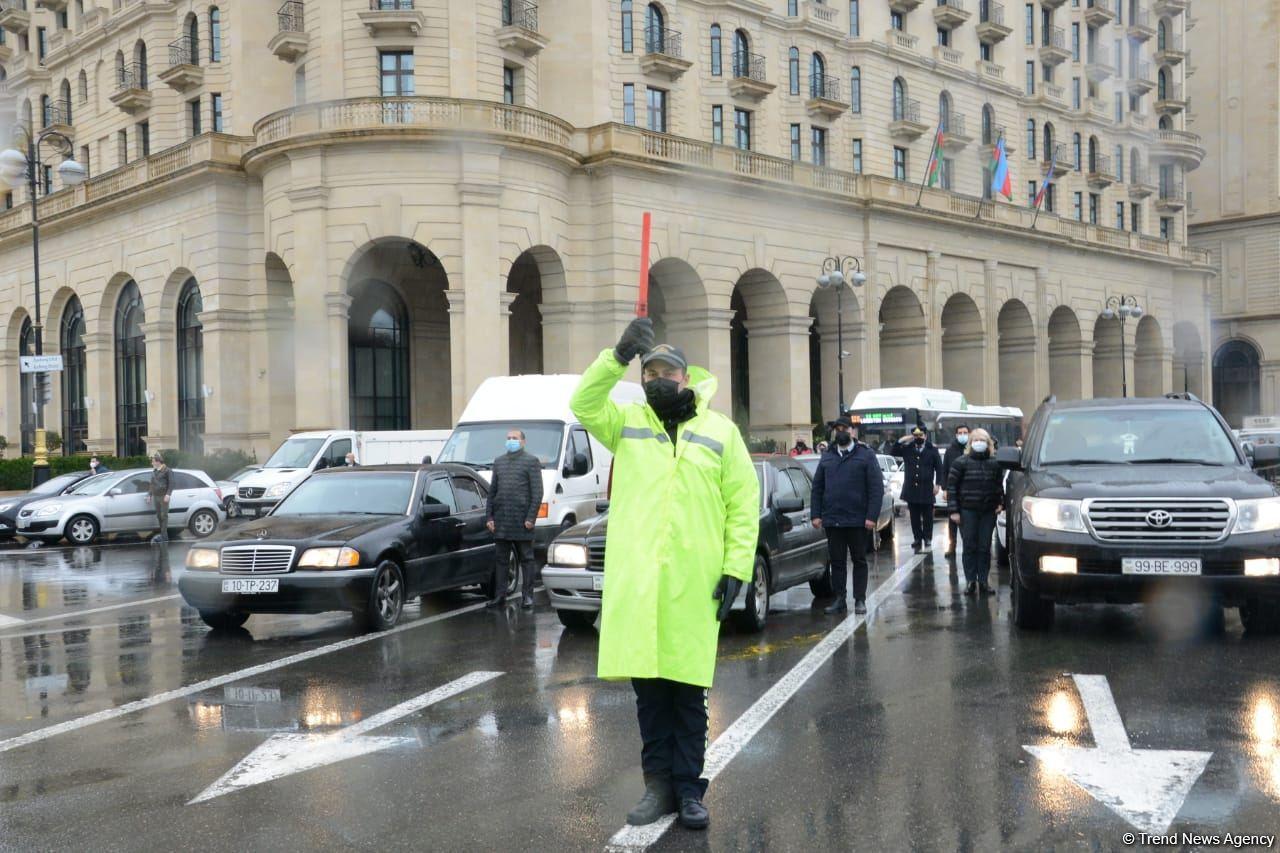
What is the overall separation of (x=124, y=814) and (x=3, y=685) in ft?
13.7

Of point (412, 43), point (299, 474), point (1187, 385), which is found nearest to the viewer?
point (299, 474)

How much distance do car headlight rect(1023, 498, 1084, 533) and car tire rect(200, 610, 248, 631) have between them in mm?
6987

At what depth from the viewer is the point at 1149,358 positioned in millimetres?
62469

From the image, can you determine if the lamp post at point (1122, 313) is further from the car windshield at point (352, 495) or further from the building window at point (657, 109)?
the car windshield at point (352, 495)

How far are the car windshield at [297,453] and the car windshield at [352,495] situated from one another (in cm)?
1397

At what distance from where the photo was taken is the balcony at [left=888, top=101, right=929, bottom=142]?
157 ft

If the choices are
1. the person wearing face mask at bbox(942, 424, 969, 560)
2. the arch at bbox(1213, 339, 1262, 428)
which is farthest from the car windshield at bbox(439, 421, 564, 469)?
the arch at bbox(1213, 339, 1262, 428)

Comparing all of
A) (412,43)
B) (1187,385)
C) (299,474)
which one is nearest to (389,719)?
(299,474)

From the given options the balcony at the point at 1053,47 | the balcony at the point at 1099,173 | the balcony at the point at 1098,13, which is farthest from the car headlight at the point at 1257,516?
the balcony at the point at 1098,13

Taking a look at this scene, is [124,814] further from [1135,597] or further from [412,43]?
[412,43]

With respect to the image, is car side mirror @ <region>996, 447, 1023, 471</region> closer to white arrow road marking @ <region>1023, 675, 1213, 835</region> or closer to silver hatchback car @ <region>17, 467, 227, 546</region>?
white arrow road marking @ <region>1023, 675, 1213, 835</region>

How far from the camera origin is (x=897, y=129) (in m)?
47.8

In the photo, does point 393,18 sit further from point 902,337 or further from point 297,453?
point 902,337

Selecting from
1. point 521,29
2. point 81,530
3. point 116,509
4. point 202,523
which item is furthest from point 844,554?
point 521,29
